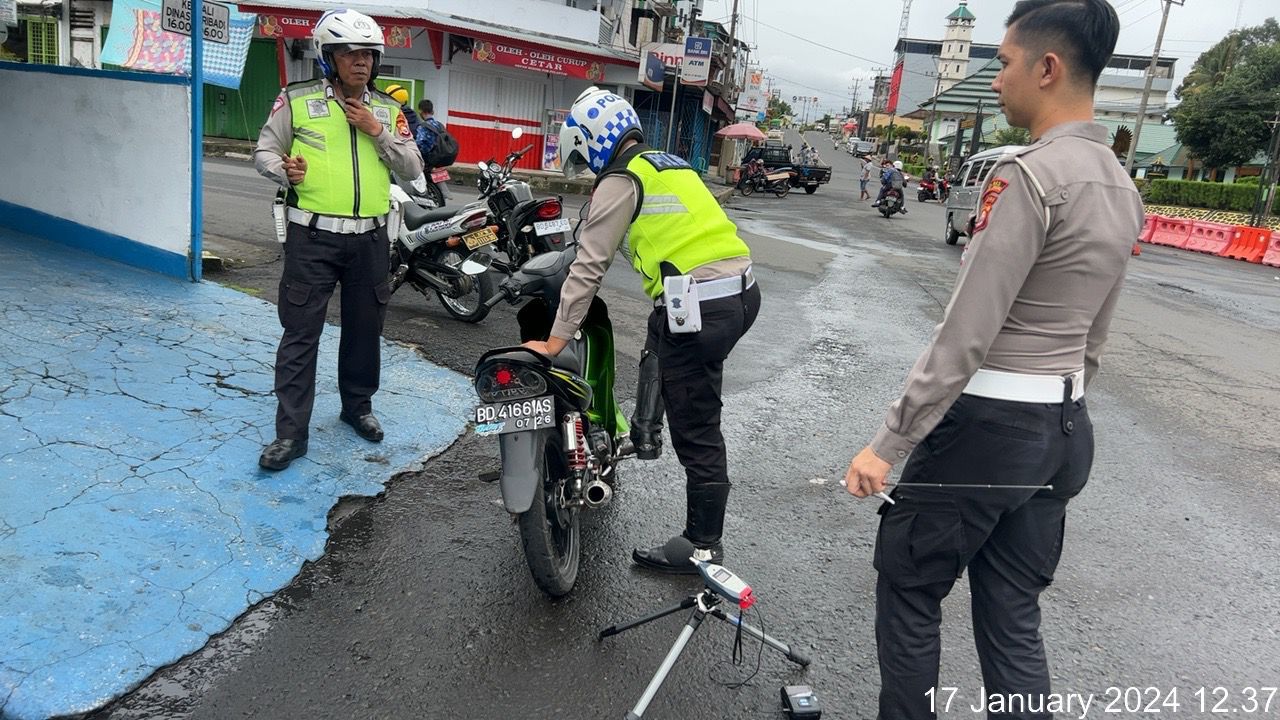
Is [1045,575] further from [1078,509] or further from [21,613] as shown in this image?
[21,613]

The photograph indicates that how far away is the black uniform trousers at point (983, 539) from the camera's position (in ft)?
6.72

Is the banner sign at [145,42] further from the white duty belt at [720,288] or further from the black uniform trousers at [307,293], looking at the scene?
the white duty belt at [720,288]

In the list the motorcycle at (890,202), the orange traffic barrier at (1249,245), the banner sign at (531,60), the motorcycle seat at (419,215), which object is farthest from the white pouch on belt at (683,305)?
the motorcycle at (890,202)

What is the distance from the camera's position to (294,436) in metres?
4.00

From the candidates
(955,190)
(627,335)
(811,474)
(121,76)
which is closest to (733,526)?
(811,474)

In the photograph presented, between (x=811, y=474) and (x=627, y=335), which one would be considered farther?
(x=627, y=335)

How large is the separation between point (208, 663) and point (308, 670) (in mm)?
307

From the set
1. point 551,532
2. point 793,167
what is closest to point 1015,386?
point 551,532

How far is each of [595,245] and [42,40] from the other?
2232cm

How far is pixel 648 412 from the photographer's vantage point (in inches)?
145

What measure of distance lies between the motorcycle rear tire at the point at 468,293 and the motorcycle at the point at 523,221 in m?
0.32

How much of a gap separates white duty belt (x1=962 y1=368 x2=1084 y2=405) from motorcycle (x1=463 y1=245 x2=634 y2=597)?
4.92 feet

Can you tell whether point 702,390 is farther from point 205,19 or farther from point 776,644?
point 205,19

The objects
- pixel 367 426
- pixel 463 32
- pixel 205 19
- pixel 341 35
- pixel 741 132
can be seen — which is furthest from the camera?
pixel 741 132
